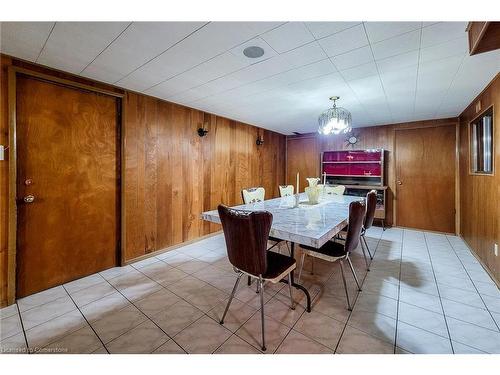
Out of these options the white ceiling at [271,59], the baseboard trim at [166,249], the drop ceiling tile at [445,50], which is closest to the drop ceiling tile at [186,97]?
the white ceiling at [271,59]

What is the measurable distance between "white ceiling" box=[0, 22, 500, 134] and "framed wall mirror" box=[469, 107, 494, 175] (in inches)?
14.2

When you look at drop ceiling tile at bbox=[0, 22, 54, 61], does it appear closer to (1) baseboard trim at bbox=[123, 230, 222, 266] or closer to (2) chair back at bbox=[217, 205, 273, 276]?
(2) chair back at bbox=[217, 205, 273, 276]

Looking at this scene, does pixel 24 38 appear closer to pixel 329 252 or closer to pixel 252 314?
pixel 252 314

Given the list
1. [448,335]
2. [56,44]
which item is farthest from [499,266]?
[56,44]

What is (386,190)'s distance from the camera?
184 inches

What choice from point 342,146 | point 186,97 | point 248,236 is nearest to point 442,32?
point 248,236

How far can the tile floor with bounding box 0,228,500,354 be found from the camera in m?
1.51

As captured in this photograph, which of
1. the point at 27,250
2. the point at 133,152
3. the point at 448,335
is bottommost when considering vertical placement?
the point at 448,335

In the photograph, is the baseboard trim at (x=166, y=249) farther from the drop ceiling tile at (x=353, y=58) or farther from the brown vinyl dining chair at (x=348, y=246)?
the drop ceiling tile at (x=353, y=58)

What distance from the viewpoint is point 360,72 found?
7.39ft

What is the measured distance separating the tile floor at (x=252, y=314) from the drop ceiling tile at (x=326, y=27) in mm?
2237
